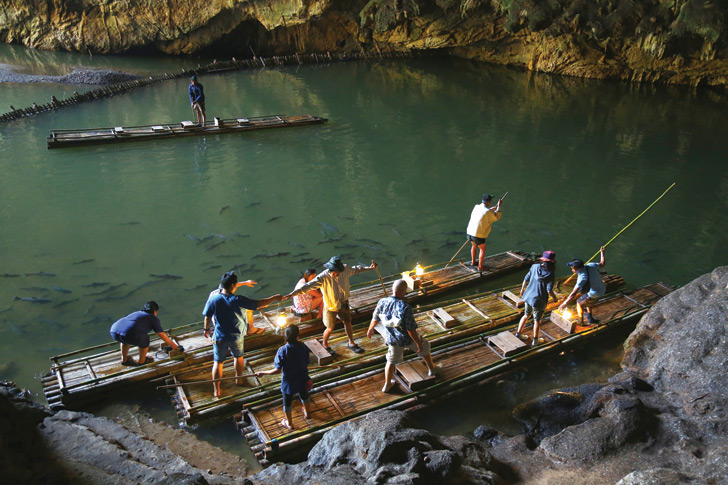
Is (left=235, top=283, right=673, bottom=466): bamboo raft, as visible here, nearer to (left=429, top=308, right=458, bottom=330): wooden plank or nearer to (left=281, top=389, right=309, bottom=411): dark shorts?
(left=281, top=389, right=309, bottom=411): dark shorts

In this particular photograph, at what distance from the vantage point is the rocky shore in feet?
19.7

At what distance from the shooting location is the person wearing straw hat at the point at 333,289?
8.92 metres

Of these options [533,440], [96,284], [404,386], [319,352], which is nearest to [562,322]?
[533,440]

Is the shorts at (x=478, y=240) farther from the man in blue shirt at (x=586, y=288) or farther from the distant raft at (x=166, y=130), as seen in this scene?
the distant raft at (x=166, y=130)

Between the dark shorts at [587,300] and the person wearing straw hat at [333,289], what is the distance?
16.7 feet

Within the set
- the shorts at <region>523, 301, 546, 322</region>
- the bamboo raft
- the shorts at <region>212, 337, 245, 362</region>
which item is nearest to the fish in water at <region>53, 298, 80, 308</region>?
the shorts at <region>212, 337, 245, 362</region>

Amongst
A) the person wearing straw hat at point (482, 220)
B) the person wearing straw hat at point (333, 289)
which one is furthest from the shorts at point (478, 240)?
the person wearing straw hat at point (333, 289)

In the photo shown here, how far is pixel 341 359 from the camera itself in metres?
9.62

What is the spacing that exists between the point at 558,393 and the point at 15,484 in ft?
27.2

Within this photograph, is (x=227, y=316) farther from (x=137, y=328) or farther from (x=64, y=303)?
(x=64, y=303)

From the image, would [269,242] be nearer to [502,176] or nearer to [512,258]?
[512,258]

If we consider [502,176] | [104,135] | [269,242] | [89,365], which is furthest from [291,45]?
[89,365]

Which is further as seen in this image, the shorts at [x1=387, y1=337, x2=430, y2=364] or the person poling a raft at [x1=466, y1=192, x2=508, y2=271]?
the person poling a raft at [x1=466, y1=192, x2=508, y2=271]

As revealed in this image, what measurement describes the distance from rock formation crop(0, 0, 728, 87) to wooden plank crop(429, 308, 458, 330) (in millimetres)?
29409
